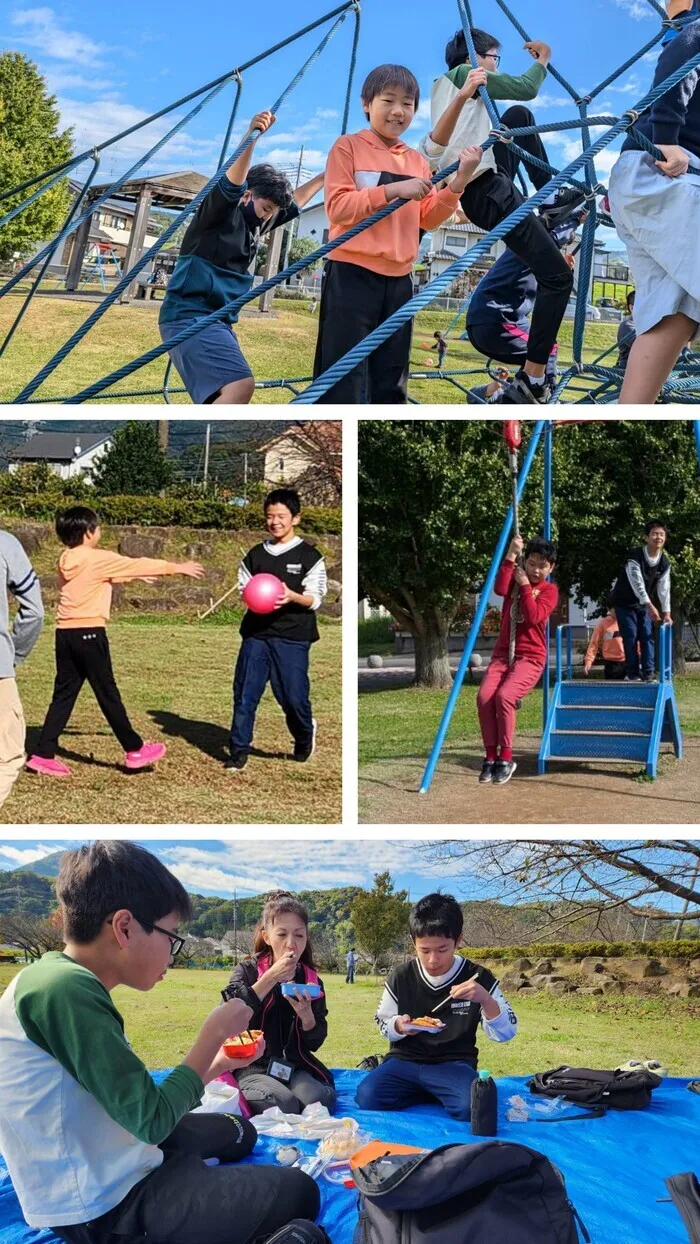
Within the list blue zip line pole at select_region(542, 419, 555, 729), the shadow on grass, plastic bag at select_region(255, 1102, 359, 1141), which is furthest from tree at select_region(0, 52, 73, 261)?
plastic bag at select_region(255, 1102, 359, 1141)

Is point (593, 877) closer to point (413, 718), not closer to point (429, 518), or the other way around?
point (413, 718)

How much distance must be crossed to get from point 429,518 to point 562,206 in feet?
5.64

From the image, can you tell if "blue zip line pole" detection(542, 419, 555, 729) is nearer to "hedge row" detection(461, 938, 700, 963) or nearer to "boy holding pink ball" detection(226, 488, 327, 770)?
"boy holding pink ball" detection(226, 488, 327, 770)

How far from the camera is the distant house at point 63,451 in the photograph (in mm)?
4145

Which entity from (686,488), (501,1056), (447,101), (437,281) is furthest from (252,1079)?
(447,101)

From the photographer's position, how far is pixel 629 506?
16.6 ft

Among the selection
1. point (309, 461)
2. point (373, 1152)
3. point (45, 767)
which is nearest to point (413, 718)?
point (309, 461)

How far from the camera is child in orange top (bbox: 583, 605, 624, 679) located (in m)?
5.09

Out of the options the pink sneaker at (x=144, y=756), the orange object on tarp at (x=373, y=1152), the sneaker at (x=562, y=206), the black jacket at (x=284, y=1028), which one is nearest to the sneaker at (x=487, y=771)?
the pink sneaker at (x=144, y=756)

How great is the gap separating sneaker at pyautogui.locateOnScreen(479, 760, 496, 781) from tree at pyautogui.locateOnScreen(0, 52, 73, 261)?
2189cm

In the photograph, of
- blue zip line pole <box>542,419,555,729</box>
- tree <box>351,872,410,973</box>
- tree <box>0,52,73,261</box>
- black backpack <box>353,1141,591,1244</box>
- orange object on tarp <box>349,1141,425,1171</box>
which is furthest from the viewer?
tree <box>0,52,73,261</box>

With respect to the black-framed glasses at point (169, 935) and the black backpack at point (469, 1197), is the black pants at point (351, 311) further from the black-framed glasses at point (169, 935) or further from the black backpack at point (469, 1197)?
the black backpack at point (469, 1197)

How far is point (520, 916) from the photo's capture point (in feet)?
19.7

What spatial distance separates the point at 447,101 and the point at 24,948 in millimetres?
4005
